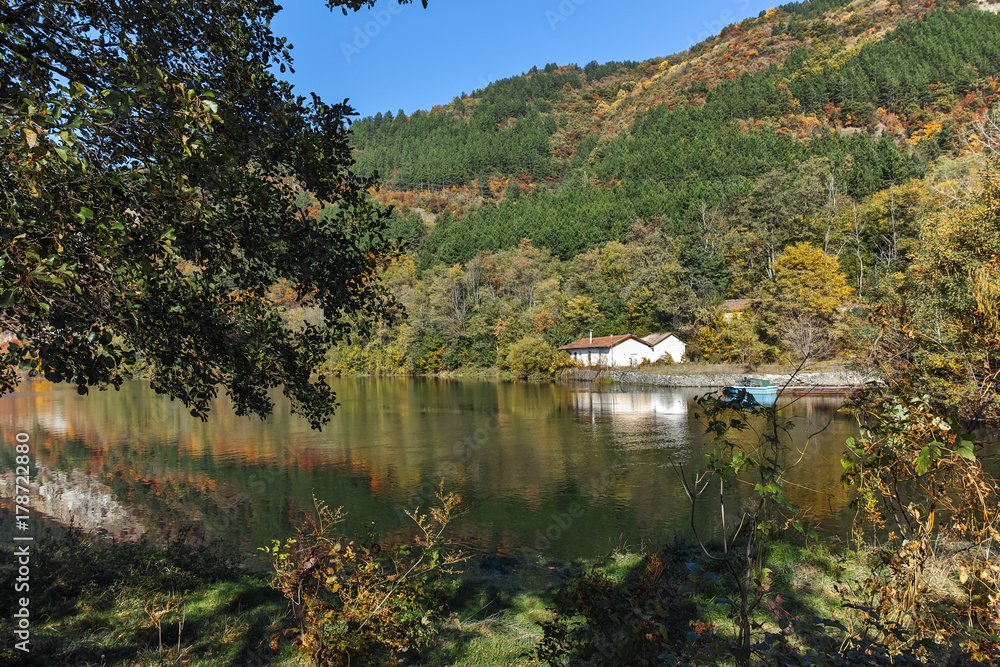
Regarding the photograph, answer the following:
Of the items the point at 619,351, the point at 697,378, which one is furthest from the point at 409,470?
the point at 619,351

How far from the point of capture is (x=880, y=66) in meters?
108

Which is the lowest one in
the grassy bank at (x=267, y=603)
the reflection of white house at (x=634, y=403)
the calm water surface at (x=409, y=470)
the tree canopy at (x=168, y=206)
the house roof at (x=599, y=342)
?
the reflection of white house at (x=634, y=403)

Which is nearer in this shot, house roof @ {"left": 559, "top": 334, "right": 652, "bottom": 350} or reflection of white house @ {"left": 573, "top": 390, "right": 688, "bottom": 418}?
reflection of white house @ {"left": 573, "top": 390, "right": 688, "bottom": 418}

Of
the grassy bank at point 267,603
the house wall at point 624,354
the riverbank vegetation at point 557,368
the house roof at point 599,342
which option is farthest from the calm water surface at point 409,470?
the house roof at point 599,342

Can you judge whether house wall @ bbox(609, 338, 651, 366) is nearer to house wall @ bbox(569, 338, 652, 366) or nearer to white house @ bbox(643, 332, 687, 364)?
house wall @ bbox(569, 338, 652, 366)

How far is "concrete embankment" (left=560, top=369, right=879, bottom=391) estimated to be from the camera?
39594 millimetres

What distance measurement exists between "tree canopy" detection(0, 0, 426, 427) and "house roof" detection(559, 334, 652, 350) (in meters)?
53.9

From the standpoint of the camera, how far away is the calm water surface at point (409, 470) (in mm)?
13195

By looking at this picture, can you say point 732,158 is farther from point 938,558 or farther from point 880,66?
point 938,558

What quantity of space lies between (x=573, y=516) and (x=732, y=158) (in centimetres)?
9698

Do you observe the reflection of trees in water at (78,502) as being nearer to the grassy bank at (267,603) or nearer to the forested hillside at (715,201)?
the grassy bank at (267,603)

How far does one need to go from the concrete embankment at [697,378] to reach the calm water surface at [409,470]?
5.25 meters

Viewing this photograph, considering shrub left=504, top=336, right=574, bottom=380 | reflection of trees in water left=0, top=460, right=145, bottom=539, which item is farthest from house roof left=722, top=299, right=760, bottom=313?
reflection of trees in water left=0, top=460, right=145, bottom=539

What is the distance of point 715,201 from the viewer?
270 feet
